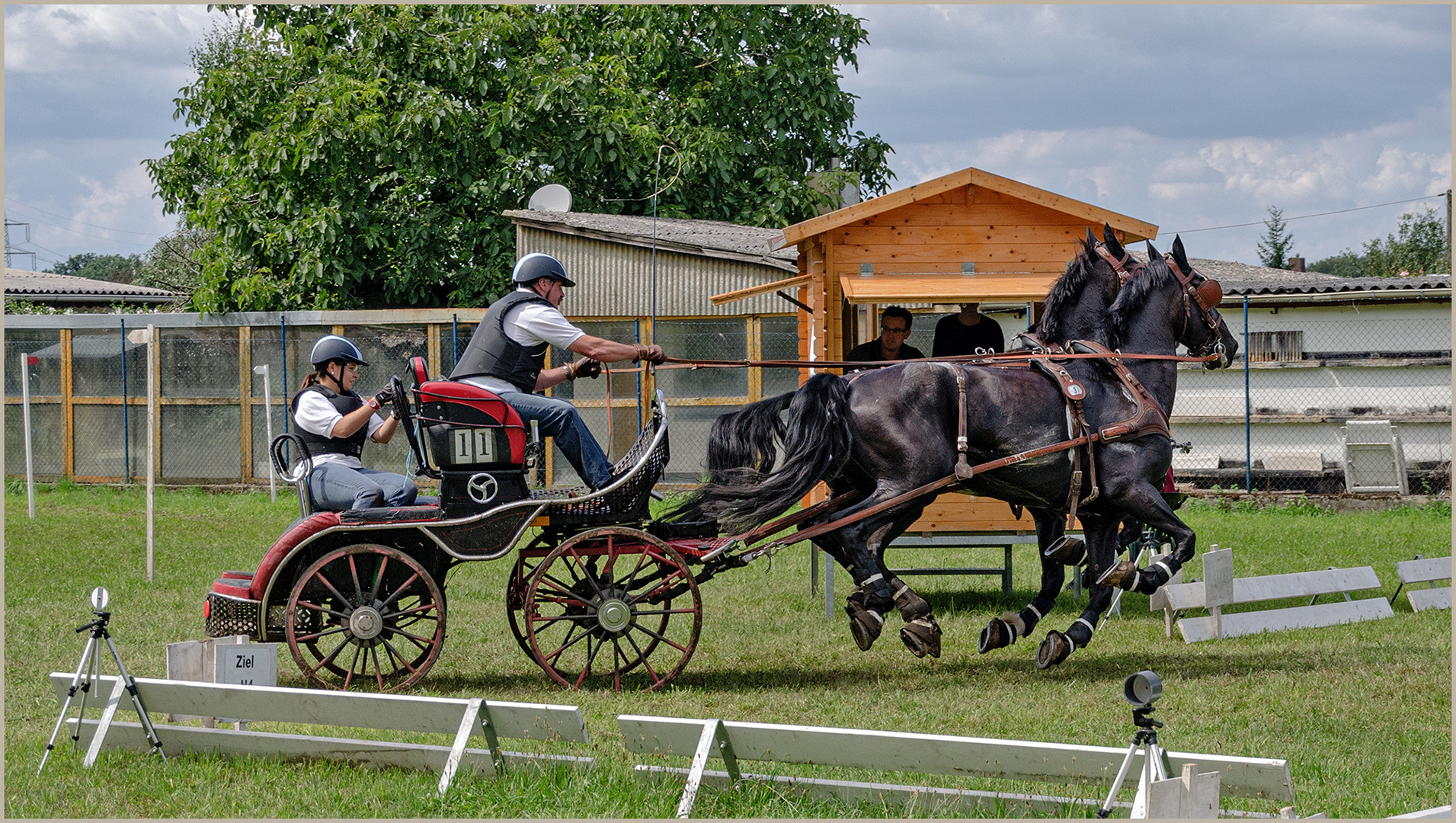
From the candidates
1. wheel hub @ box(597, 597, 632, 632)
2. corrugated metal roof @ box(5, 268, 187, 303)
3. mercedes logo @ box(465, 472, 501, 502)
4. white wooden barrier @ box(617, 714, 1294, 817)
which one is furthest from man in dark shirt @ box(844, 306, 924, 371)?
corrugated metal roof @ box(5, 268, 187, 303)

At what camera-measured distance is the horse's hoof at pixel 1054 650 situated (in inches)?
272

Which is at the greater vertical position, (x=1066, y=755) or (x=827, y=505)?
(x=827, y=505)

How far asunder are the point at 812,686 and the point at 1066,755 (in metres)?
2.97

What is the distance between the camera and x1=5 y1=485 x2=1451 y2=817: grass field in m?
4.48

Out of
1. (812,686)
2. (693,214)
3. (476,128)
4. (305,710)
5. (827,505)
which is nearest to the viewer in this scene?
(305,710)

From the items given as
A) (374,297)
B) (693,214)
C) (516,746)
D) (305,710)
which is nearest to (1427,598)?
(516,746)

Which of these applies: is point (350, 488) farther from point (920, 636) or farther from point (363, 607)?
point (920, 636)

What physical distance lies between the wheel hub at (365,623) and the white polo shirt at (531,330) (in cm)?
125

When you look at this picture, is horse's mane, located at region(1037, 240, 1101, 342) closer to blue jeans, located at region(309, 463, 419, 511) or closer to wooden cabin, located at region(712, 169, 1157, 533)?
wooden cabin, located at region(712, 169, 1157, 533)

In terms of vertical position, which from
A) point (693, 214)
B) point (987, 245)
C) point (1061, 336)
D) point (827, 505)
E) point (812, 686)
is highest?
point (693, 214)

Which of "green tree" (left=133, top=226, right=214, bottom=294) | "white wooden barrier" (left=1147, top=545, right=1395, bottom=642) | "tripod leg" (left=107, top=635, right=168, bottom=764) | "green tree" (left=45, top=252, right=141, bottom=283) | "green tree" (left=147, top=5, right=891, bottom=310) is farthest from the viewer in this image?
"green tree" (left=45, top=252, right=141, bottom=283)

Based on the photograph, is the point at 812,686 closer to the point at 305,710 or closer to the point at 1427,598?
the point at 305,710

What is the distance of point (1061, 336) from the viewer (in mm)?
7645

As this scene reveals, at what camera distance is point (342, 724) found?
4.67m
